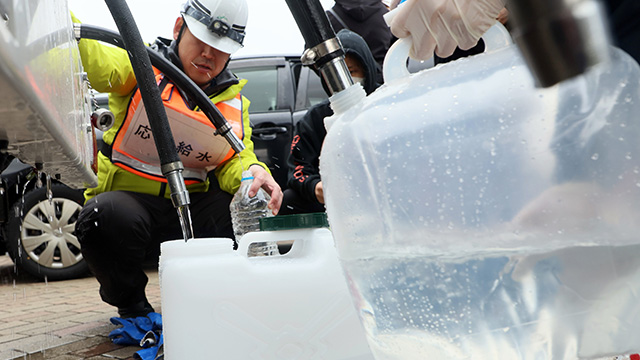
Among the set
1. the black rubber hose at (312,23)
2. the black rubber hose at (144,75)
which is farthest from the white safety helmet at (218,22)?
the black rubber hose at (312,23)

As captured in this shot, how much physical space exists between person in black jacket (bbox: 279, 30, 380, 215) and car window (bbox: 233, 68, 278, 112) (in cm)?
120

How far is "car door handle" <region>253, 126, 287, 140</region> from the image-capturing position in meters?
3.86

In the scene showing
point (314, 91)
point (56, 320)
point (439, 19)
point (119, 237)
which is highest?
point (439, 19)

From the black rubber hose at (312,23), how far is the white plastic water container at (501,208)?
9 centimetres

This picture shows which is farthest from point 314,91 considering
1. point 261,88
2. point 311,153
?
point 311,153

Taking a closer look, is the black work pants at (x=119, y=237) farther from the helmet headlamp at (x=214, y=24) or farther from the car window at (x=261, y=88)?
the car window at (x=261, y=88)

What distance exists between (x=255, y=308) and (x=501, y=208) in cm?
59

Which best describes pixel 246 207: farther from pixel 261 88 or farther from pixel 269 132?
pixel 261 88

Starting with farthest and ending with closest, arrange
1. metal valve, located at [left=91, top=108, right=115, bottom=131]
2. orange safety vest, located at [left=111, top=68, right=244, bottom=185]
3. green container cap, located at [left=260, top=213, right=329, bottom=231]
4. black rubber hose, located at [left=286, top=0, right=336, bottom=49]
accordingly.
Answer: orange safety vest, located at [left=111, top=68, right=244, bottom=185] → metal valve, located at [left=91, top=108, right=115, bottom=131] → green container cap, located at [left=260, top=213, right=329, bottom=231] → black rubber hose, located at [left=286, top=0, right=336, bottom=49]

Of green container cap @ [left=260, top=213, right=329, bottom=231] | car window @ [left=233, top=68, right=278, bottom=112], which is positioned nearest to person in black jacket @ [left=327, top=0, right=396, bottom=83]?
car window @ [left=233, top=68, right=278, bottom=112]

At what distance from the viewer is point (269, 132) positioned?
3881 mm

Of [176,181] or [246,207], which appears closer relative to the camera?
[176,181]

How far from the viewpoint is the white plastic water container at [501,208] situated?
0.53 meters

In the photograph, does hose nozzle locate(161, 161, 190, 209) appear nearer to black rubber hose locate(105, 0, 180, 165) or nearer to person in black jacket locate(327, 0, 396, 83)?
black rubber hose locate(105, 0, 180, 165)
